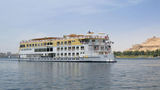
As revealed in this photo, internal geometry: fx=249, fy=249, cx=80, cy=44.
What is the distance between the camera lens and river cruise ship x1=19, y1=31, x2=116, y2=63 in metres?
70.4

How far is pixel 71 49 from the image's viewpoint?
75312mm

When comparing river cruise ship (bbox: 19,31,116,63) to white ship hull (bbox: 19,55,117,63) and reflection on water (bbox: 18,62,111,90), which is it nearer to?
white ship hull (bbox: 19,55,117,63)

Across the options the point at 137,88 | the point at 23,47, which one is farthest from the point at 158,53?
the point at 137,88

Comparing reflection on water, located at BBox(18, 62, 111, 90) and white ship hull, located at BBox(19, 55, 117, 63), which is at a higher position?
white ship hull, located at BBox(19, 55, 117, 63)

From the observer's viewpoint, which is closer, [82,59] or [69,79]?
[69,79]

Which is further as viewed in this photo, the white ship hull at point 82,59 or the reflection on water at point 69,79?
the white ship hull at point 82,59

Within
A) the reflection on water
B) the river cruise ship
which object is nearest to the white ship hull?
the river cruise ship

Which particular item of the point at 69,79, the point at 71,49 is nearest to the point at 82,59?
the point at 71,49

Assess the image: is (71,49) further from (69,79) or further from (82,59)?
(69,79)

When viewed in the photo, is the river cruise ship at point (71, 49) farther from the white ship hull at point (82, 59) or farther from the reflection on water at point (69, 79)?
the reflection on water at point (69, 79)

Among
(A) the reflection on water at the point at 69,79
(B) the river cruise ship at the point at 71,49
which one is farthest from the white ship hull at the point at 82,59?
(A) the reflection on water at the point at 69,79

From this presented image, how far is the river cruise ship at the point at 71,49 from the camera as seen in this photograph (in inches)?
2771

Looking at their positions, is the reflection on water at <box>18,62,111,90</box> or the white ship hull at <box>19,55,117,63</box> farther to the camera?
the white ship hull at <box>19,55,117,63</box>

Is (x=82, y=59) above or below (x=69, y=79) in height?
above
